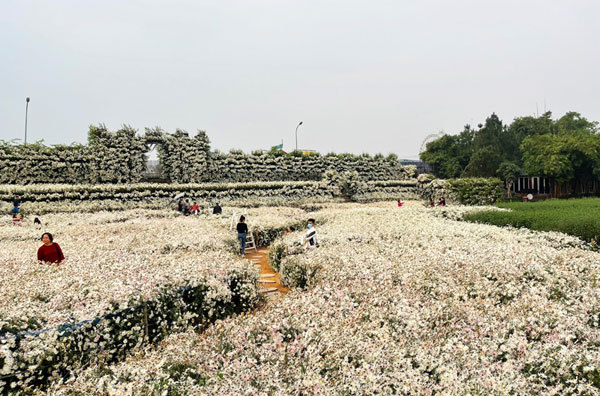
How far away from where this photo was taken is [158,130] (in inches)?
1254

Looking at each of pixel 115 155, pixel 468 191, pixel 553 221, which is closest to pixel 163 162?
pixel 115 155

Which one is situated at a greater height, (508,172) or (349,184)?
(508,172)

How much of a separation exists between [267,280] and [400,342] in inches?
263

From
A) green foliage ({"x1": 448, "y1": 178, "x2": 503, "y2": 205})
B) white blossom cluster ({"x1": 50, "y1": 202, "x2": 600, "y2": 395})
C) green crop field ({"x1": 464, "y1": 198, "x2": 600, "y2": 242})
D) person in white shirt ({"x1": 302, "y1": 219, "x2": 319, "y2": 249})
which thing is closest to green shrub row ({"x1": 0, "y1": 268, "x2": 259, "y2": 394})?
white blossom cluster ({"x1": 50, "y1": 202, "x2": 600, "y2": 395})

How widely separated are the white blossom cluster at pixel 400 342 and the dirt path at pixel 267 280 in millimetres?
1761

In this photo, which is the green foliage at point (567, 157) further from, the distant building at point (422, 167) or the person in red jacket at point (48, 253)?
the person in red jacket at point (48, 253)

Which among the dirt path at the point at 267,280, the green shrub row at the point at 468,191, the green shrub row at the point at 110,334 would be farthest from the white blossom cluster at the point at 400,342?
the green shrub row at the point at 468,191

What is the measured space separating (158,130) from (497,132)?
52736mm

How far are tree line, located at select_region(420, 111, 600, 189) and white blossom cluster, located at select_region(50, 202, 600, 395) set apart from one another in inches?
1838

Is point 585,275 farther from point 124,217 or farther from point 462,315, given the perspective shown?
point 124,217

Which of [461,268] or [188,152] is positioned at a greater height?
[188,152]

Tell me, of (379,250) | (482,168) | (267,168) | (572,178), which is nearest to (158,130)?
(267,168)

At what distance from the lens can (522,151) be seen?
60531mm

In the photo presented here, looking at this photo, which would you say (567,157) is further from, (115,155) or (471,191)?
(115,155)
